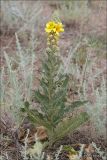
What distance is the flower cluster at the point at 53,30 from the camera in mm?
2430


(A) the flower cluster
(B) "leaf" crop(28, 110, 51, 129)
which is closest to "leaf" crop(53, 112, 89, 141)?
(B) "leaf" crop(28, 110, 51, 129)

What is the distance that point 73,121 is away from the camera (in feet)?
8.84

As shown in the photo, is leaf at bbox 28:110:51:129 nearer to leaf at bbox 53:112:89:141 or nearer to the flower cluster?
leaf at bbox 53:112:89:141

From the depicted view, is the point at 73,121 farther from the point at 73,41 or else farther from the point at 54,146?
A: the point at 73,41

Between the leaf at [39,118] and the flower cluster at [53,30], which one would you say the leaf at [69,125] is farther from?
the flower cluster at [53,30]

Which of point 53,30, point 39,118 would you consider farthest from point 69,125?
point 53,30

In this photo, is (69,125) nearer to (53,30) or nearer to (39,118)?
(39,118)

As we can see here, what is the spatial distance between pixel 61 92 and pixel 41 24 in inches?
104

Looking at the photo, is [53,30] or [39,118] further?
[39,118]

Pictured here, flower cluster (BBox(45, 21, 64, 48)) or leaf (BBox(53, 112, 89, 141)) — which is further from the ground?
flower cluster (BBox(45, 21, 64, 48))

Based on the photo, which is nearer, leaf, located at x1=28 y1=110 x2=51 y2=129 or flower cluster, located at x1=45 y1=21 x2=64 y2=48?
flower cluster, located at x1=45 y1=21 x2=64 y2=48

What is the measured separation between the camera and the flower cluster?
7.97ft

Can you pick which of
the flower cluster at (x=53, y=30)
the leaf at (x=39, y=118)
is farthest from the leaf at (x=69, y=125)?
the flower cluster at (x=53, y=30)

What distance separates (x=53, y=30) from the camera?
7.98ft
